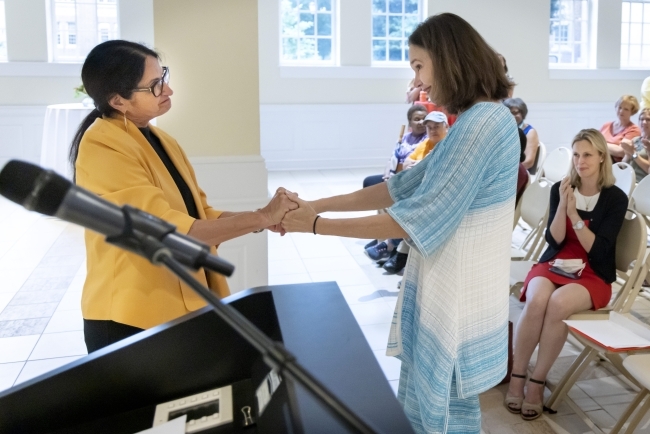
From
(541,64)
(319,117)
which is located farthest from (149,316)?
(541,64)

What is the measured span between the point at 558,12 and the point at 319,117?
4.23 meters

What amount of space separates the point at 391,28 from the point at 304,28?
1318mm

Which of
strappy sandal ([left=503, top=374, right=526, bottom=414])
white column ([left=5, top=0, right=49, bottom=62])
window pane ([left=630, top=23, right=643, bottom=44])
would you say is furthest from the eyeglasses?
window pane ([left=630, top=23, right=643, bottom=44])

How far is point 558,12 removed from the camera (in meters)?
10.2

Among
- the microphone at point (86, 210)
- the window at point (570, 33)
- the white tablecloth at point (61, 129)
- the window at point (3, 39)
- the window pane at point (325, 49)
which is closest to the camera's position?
the microphone at point (86, 210)

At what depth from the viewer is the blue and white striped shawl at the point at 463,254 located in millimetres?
1511

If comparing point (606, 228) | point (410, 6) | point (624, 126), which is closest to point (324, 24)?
point (410, 6)

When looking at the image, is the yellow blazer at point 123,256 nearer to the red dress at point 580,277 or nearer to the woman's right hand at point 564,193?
the red dress at point 580,277

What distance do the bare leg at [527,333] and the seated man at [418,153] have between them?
1.78m

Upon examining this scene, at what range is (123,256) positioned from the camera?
1.64m

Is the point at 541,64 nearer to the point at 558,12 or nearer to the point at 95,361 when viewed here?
the point at 558,12

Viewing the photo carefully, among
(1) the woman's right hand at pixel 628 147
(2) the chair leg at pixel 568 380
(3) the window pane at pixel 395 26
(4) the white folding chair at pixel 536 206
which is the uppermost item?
(3) the window pane at pixel 395 26

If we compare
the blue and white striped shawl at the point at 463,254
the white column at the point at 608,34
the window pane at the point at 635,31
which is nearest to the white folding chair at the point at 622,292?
the blue and white striped shawl at the point at 463,254

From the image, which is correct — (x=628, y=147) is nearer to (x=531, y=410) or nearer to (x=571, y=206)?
(x=571, y=206)
